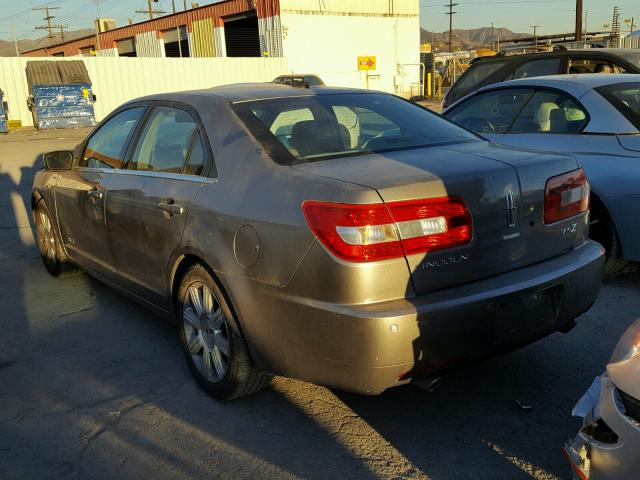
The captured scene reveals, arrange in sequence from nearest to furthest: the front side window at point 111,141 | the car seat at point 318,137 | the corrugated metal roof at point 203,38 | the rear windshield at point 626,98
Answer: the car seat at point 318,137
the front side window at point 111,141
the rear windshield at point 626,98
the corrugated metal roof at point 203,38

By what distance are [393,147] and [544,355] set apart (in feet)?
4.92

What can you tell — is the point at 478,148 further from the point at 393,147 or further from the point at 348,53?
the point at 348,53

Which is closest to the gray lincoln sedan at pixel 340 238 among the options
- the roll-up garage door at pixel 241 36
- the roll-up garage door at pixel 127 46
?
the roll-up garage door at pixel 241 36

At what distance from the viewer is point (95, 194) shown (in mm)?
4363

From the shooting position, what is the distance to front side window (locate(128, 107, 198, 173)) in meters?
3.61

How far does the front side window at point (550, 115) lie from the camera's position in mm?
5059

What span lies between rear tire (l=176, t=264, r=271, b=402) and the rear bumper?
0.74ft

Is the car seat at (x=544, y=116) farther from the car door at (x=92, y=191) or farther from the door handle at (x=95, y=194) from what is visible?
the door handle at (x=95, y=194)

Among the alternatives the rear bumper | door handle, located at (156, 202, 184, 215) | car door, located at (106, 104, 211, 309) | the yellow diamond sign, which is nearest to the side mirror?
car door, located at (106, 104, 211, 309)

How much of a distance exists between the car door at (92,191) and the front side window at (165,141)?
0.21m

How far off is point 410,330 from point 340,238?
0.45m

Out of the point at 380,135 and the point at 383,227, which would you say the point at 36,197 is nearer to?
the point at 380,135

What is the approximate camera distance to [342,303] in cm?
257

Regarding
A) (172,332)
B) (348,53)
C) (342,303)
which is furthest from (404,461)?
(348,53)
